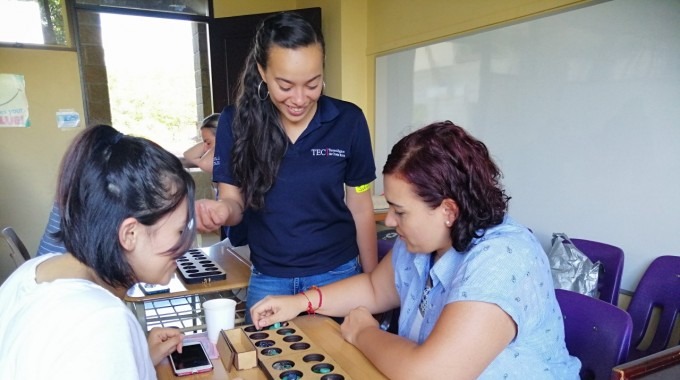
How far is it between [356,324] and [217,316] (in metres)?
0.32

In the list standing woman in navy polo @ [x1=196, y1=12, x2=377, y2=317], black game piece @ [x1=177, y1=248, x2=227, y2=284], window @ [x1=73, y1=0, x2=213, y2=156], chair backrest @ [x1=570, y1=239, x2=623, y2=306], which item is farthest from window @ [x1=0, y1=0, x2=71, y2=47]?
chair backrest @ [x1=570, y1=239, x2=623, y2=306]

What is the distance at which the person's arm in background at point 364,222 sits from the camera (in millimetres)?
1421

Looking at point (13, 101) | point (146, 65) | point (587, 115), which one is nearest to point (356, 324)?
point (587, 115)

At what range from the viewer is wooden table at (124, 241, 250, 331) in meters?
1.61

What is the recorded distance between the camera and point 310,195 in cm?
130

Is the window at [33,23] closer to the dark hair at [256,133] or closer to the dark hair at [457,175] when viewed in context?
the dark hair at [256,133]

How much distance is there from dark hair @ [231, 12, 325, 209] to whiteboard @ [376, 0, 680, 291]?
1307 mm

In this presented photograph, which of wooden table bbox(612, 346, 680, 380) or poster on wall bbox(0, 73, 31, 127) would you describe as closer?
wooden table bbox(612, 346, 680, 380)

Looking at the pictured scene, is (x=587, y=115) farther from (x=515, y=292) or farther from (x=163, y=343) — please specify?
(x=163, y=343)

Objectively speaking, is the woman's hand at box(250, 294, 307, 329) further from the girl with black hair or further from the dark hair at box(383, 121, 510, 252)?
the dark hair at box(383, 121, 510, 252)

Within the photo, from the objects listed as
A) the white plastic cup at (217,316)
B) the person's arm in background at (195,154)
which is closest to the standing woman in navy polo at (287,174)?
the white plastic cup at (217,316)

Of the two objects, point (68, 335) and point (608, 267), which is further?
point (608, 267)

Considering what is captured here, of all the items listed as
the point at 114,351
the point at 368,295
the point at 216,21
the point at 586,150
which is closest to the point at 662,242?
the point at 586,150

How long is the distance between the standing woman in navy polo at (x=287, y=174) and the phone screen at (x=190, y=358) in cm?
31
